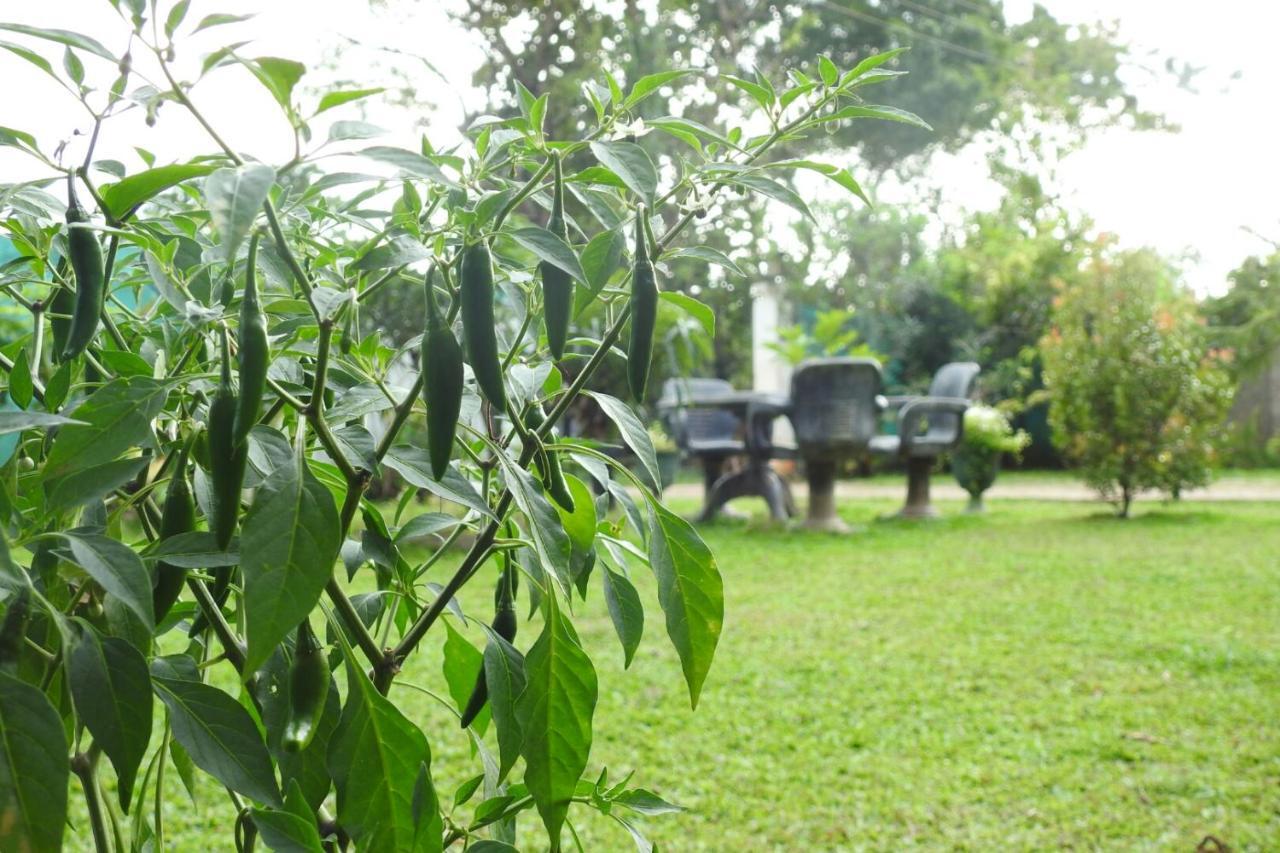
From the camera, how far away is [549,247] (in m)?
0.52

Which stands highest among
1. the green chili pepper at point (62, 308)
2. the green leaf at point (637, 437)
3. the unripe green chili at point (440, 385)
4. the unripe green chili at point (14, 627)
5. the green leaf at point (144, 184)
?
the green leaf at point (144, 184)

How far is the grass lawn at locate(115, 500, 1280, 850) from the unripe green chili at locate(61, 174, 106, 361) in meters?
1.41

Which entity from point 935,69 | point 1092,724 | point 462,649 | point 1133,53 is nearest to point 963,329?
point 935,69

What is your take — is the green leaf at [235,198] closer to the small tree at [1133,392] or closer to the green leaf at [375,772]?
the green leaf at [375,772]

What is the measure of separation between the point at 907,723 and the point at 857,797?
0.51 metres

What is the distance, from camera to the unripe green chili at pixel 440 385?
1.64ft

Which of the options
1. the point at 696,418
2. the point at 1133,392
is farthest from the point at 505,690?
the point at 696,418

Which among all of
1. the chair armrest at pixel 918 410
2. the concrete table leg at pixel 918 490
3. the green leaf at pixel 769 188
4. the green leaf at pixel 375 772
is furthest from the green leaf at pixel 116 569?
the concrete table leg at pixel 918 490

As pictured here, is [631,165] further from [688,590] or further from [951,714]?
[951,714]

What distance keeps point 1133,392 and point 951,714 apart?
487cm

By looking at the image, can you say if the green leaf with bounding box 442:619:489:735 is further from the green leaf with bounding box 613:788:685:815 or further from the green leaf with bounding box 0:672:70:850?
the green leaf with bounding box 0:672:70:850

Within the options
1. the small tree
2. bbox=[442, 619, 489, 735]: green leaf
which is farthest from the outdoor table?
bbox=[442, 619, 489, 735]: green leaf

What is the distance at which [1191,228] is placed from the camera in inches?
520

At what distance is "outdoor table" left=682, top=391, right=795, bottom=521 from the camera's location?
250 inches
